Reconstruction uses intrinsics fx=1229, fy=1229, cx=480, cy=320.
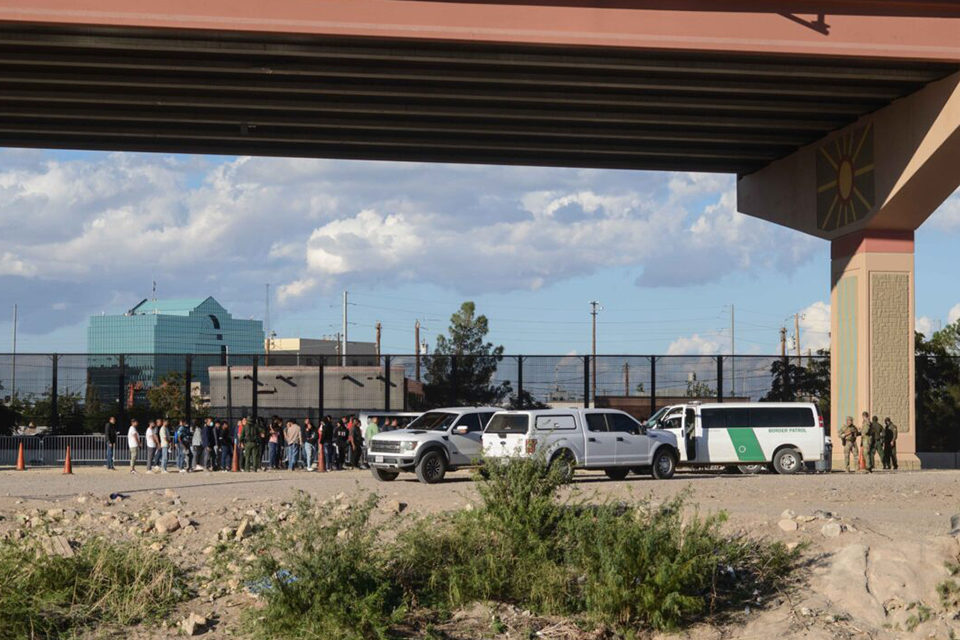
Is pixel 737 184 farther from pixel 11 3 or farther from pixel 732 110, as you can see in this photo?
pixel 11 3

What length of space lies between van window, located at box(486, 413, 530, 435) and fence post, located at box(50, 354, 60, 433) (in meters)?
19.8

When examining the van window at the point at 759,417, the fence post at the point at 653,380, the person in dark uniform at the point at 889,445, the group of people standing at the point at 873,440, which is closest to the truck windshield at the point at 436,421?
the van window at the point at 759,417

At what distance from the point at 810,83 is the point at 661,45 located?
5.98 m

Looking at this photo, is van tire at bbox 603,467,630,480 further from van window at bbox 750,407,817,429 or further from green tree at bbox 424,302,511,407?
green tree at bbox 424,302,511,407

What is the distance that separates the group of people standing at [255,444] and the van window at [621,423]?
836 cm

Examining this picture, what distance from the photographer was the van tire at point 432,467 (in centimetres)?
2784

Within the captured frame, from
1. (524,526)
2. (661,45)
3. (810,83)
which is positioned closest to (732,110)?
(810,83)

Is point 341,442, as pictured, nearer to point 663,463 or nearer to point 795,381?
point 663,463

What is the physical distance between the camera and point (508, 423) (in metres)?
28.1

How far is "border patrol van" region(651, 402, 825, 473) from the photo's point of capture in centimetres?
3259

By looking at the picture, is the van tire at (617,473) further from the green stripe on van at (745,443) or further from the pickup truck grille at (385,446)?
the pickup truck grille at (385,446)

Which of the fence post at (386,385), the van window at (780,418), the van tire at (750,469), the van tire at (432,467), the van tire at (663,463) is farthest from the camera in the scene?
the fence post at (386,385)

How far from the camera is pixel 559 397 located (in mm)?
44375

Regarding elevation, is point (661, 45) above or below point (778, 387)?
above
